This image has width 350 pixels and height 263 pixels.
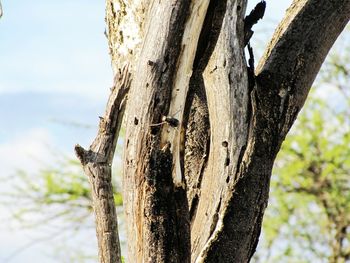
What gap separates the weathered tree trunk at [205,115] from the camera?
3576 millimetres

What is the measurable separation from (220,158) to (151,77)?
23.9 inches

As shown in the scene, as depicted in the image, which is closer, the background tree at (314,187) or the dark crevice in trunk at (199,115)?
the dark crevice in trunk at (199,115)

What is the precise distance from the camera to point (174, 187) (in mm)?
3656

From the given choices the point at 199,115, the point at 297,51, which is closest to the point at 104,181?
the point at 199,115

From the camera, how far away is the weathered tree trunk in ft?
11.7

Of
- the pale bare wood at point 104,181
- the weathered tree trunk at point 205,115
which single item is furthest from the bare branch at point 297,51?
the pale bare wood at point 104,181

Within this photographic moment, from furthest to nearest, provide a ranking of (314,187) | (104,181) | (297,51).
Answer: (314,187)
(297,51)
(104,181)

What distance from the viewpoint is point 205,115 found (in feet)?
13.8

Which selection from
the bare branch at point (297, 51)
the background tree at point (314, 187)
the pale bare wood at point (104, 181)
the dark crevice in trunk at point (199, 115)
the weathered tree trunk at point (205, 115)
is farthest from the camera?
the background tree at point (314, 187)

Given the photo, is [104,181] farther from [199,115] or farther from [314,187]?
[314,187]

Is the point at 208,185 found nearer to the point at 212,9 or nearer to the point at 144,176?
the point at 144,176

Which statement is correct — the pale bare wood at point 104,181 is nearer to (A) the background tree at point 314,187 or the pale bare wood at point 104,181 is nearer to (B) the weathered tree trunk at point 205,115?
(B) the weathered tree trunk at point 205,115

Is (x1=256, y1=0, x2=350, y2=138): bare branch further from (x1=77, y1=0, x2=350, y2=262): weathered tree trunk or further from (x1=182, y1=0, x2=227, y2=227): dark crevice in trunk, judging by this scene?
(x1=182, y1=0, x2=227, y2=227): dark crevice in trunk

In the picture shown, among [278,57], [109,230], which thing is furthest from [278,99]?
[109,230]
